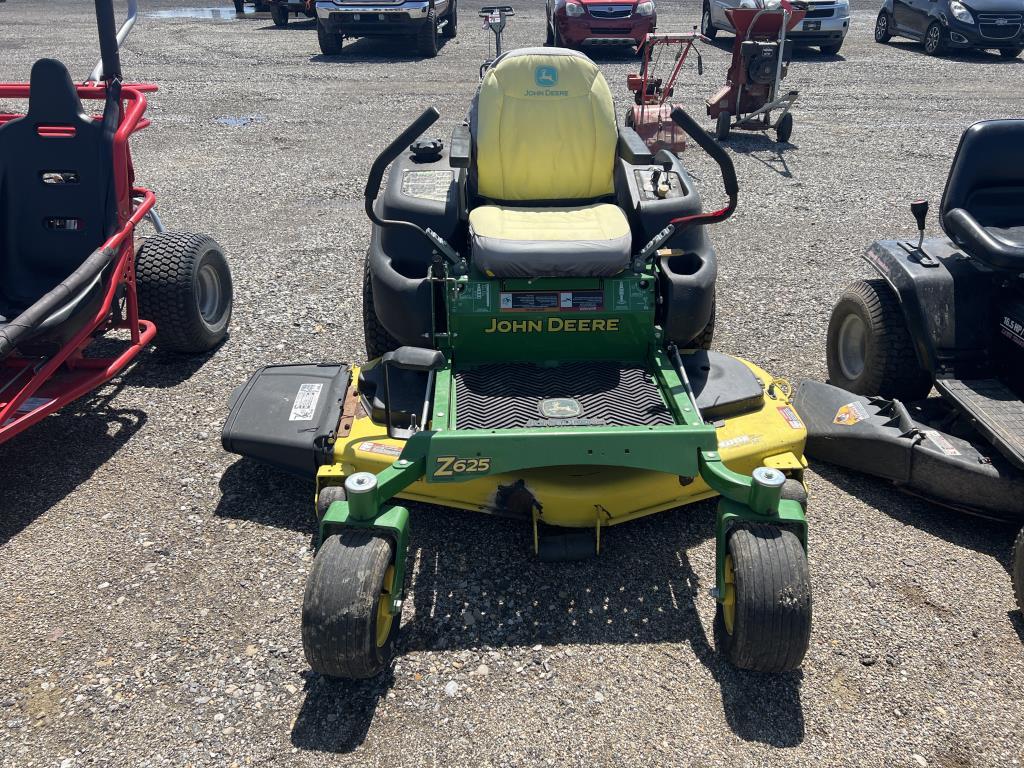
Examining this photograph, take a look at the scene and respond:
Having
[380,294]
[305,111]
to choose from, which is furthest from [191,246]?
[305,111]

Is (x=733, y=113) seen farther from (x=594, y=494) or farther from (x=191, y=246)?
(x=594, y=494)

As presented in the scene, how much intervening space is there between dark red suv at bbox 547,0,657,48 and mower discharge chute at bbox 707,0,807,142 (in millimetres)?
4376

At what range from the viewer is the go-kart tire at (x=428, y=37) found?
14.4m

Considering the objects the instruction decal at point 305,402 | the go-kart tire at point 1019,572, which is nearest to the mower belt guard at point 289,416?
the instruction decal at point 305,402

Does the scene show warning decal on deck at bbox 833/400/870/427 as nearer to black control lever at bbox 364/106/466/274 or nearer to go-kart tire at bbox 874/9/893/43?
black control lever at bbox 364/106/466/274

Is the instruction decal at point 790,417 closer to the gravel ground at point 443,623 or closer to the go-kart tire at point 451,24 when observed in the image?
the gravel ground at point 443,623

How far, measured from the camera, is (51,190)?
191 inches

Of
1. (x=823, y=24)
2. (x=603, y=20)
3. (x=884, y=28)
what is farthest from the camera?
(x=884, y=28)

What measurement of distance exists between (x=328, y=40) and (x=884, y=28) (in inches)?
383

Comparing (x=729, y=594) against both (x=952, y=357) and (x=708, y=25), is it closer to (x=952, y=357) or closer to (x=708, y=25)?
(x=952, y=357)

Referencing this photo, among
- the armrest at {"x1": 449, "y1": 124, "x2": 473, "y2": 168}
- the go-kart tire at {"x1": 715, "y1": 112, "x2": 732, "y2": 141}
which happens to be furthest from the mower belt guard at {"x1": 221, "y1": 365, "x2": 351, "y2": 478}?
the go-kart tire at {"x1": 715, "y1": 112, "x2": 732, "y2": 141}

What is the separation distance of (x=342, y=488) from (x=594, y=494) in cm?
100

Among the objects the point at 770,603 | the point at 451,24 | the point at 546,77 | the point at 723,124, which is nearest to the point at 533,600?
the point at 770,603

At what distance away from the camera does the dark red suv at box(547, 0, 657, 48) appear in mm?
13922
